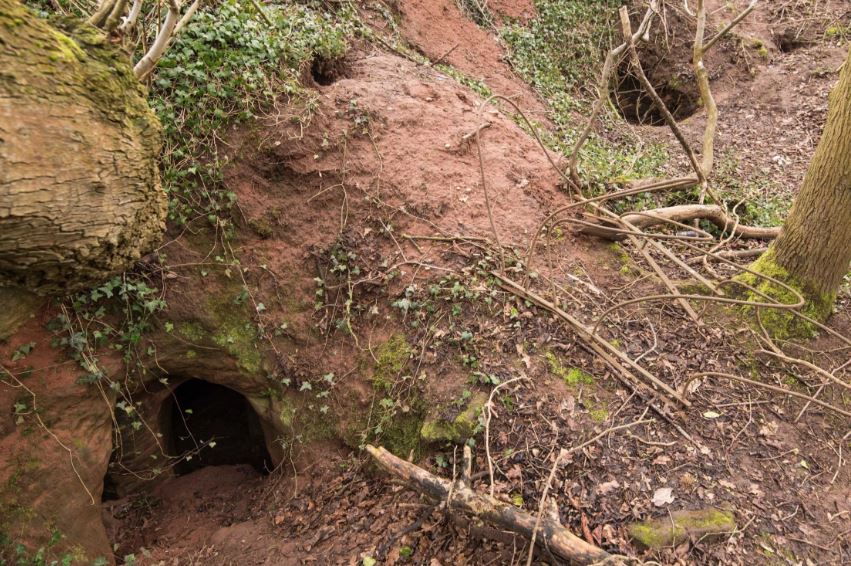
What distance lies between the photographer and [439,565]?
3.31 metres

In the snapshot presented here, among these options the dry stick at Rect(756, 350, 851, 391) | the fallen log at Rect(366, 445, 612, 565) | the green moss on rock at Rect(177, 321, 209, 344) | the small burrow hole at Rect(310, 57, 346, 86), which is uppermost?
the small burrow hole at Rect(310, 57, 346, 86)

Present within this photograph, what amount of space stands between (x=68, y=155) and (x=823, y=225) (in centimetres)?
531

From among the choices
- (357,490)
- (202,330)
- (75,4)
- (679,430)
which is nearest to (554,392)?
(679,430)

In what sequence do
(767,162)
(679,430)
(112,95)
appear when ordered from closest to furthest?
(112,95), (679,430), (767,162)

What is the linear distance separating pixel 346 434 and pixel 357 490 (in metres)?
0.47

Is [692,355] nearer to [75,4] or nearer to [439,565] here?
[439,565]

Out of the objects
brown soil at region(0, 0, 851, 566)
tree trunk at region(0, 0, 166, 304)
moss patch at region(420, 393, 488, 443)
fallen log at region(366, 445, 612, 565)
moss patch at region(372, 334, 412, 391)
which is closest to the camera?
tree trunk at region(0, 0, 166, 304)

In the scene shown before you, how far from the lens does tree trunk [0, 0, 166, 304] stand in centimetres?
219

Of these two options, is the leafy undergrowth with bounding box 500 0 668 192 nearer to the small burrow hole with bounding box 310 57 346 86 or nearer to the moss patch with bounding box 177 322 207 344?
the small burrow hole with bounding box 310 57 346 86

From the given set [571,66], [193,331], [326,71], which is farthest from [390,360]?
[571,66]

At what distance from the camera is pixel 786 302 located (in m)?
4.49

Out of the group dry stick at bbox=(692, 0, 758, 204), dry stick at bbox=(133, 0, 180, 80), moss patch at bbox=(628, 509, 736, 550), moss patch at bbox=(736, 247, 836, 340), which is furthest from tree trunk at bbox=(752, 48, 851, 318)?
dry stick at bbox=(133, 0, 180, 80)

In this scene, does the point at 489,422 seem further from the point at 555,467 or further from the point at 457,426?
the point at 555,467

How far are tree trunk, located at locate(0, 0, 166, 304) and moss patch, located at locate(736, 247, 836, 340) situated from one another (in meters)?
4.69
